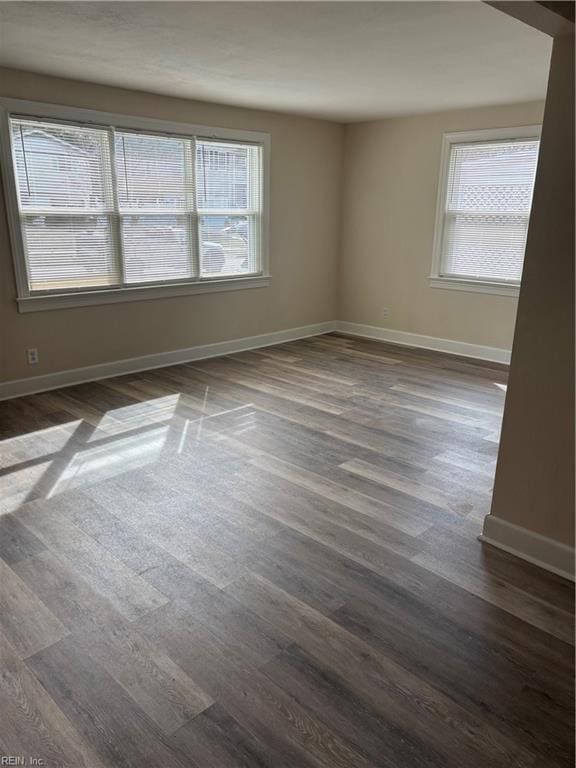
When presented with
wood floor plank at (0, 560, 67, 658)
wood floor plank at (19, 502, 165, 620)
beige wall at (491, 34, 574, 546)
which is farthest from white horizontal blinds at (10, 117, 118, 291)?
beige wall at (491, 34, 574, 546)

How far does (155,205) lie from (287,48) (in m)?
2.13

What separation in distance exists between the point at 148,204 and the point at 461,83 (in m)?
2.81

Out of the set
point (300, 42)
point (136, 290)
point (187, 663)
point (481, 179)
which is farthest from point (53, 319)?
point (481, 179)

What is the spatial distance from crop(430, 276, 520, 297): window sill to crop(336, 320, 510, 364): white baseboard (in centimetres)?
58

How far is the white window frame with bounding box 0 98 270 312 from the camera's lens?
4.06 m

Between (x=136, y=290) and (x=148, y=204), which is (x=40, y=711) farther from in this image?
(x=148, y=204)

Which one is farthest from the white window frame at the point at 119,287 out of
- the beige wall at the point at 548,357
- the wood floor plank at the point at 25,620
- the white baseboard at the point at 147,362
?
the beige wall at the point at 548,357

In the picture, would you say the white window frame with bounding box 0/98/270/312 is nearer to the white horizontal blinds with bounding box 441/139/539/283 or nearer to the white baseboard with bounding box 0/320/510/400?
the white baseboard with bounding box 0/320/510/400

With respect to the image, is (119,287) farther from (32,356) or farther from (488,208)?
(488,208)

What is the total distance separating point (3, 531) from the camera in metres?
2.62

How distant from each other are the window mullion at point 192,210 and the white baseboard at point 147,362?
79cm

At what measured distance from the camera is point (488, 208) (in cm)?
557

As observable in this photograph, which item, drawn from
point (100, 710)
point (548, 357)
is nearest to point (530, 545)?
point (548, 357)

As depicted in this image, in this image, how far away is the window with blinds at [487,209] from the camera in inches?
209
